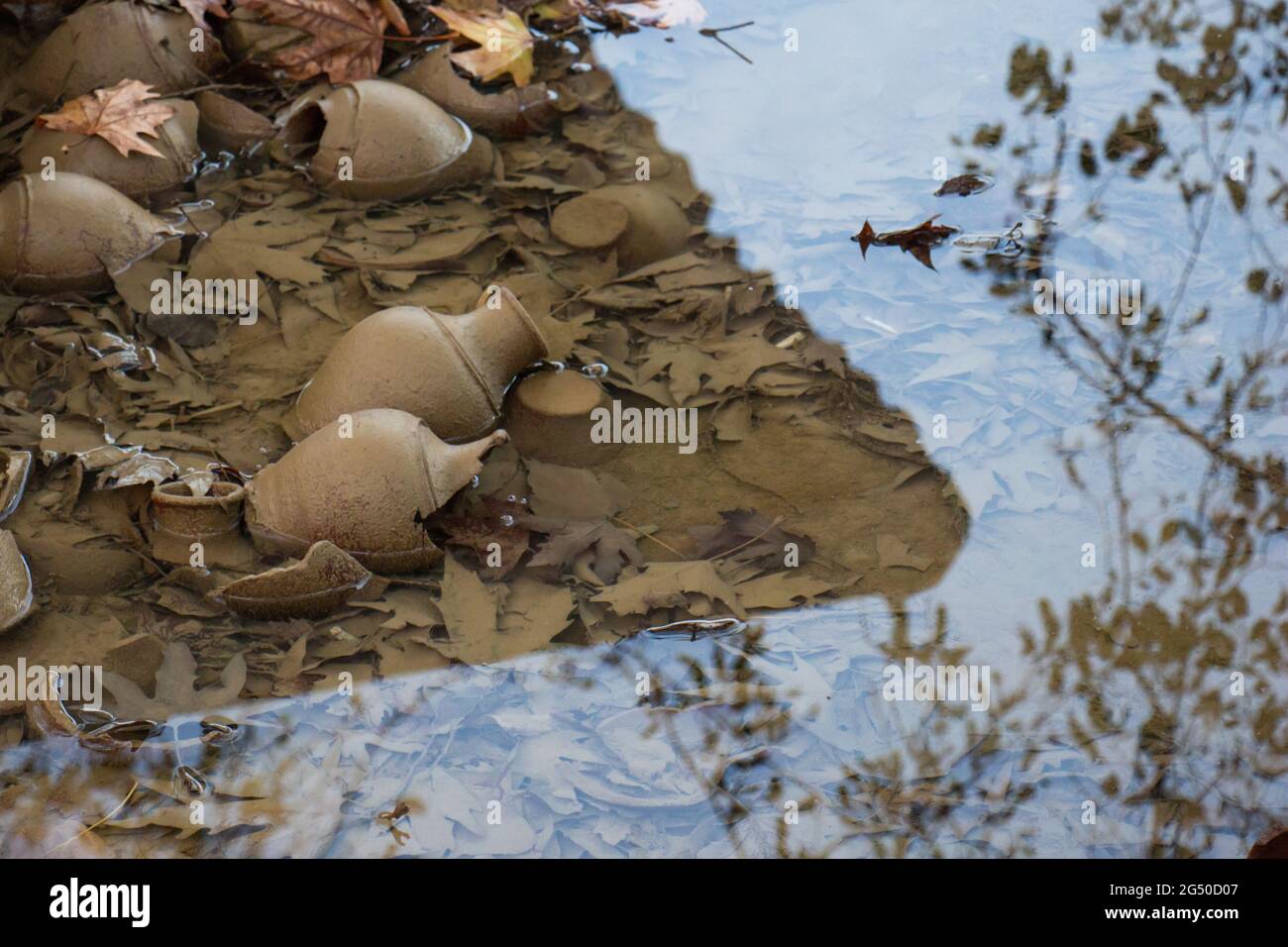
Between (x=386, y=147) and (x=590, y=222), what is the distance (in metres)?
0.85

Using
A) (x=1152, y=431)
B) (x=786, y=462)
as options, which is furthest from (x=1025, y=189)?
(x=786, y=462)

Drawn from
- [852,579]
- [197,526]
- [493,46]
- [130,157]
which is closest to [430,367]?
[197,526]

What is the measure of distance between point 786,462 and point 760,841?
136 cm

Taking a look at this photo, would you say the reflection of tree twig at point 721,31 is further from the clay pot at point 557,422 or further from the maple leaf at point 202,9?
the clay pot at point 557,422

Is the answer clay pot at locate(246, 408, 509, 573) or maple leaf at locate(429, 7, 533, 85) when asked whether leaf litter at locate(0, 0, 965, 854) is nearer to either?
clay pot at locate(246, 408, 509, 573)

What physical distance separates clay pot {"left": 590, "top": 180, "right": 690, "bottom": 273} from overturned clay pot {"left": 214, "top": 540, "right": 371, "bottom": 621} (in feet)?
5.85

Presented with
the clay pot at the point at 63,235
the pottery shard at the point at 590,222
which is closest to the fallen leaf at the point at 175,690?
the clay pot at the point at 63,235

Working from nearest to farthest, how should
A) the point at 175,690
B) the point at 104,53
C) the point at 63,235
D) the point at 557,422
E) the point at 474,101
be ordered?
1. the point at 175,690
2. the point at 557,422
3. the point at 63,235
4. the point at 104,53
5. the point at 474,101

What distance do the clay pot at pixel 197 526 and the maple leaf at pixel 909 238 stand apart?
2.48 metres

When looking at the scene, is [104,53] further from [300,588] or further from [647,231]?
[300,588]

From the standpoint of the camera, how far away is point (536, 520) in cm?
353

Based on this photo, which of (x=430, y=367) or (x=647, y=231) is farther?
(x=647, y=231)

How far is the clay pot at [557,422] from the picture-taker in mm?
3781

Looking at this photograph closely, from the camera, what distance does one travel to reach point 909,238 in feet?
15.2
